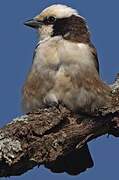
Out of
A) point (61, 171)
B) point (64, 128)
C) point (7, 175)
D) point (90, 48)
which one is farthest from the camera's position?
point (90, 48)

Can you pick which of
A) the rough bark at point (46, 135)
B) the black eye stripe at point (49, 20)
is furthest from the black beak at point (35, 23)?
the rough bark at point (46, 135)

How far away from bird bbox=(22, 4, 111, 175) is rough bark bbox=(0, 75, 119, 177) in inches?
26.5

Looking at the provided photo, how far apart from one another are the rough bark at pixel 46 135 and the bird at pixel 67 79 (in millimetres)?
673

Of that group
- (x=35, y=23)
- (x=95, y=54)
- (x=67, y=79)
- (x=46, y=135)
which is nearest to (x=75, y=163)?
(x=67, y=79)

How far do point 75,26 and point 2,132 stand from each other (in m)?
2.19

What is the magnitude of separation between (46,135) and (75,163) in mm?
1043

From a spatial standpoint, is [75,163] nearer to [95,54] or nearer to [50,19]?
[95,54]

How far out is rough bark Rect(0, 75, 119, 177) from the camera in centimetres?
410

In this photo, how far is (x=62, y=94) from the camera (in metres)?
5.44

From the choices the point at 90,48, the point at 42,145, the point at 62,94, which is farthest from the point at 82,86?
the point at 42,145

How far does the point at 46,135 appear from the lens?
4309mm

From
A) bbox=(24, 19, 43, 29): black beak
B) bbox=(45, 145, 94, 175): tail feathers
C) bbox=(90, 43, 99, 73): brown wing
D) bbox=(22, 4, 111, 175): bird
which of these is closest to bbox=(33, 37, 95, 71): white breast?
bbox=(22, 4, 111, 175): bird

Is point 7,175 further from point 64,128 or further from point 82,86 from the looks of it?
point 82,86

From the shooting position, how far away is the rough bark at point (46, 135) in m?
4.10
